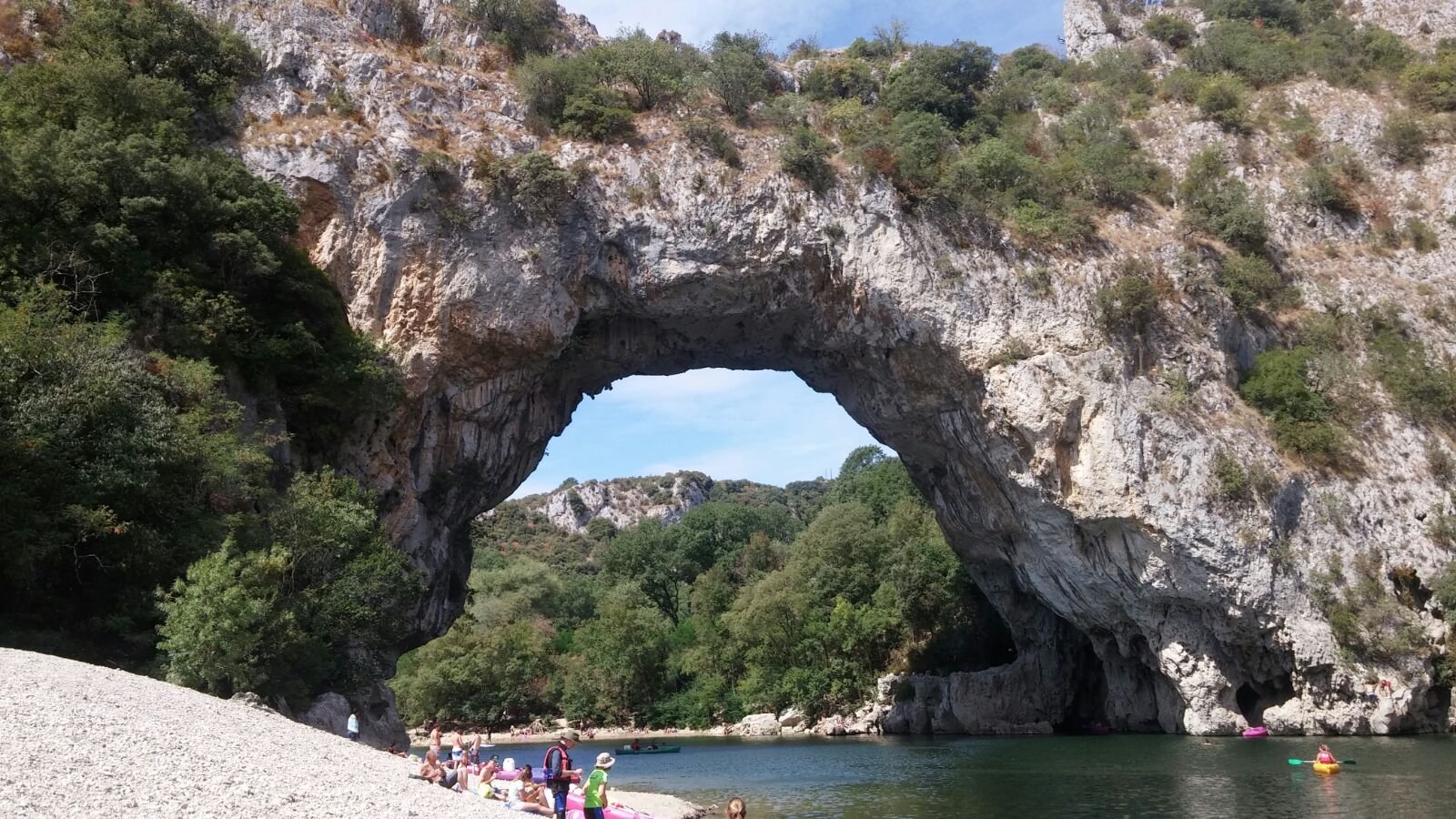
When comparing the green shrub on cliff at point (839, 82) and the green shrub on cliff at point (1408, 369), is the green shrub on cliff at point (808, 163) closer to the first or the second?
the green shrub on cliff at point (839, 82)

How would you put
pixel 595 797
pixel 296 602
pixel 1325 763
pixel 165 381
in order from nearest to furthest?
pixel 595 797, pixel 165 381, pixel 296 602, pixel 1325 763

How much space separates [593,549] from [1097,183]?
78534mm

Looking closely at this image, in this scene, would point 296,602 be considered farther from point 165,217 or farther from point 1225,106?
point 1225,106

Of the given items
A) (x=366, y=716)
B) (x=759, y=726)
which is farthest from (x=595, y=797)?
(x=759, y=726)

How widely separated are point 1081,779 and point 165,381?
67.7 feet

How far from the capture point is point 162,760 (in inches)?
368

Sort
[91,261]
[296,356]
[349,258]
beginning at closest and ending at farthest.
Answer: [91,261], [296,356], [349,258]

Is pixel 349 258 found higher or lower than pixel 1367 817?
higher

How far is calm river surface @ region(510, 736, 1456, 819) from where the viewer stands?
634 inches

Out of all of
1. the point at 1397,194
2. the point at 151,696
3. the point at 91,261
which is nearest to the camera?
the point at 151,696

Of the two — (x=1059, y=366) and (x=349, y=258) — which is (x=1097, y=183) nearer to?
(x=1059, y=366)

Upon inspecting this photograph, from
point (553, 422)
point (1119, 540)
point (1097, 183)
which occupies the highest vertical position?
point (1097, 183)

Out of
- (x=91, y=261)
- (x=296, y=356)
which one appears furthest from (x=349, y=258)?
(x=91, y=261)

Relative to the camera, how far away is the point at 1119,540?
27391 millimetres
